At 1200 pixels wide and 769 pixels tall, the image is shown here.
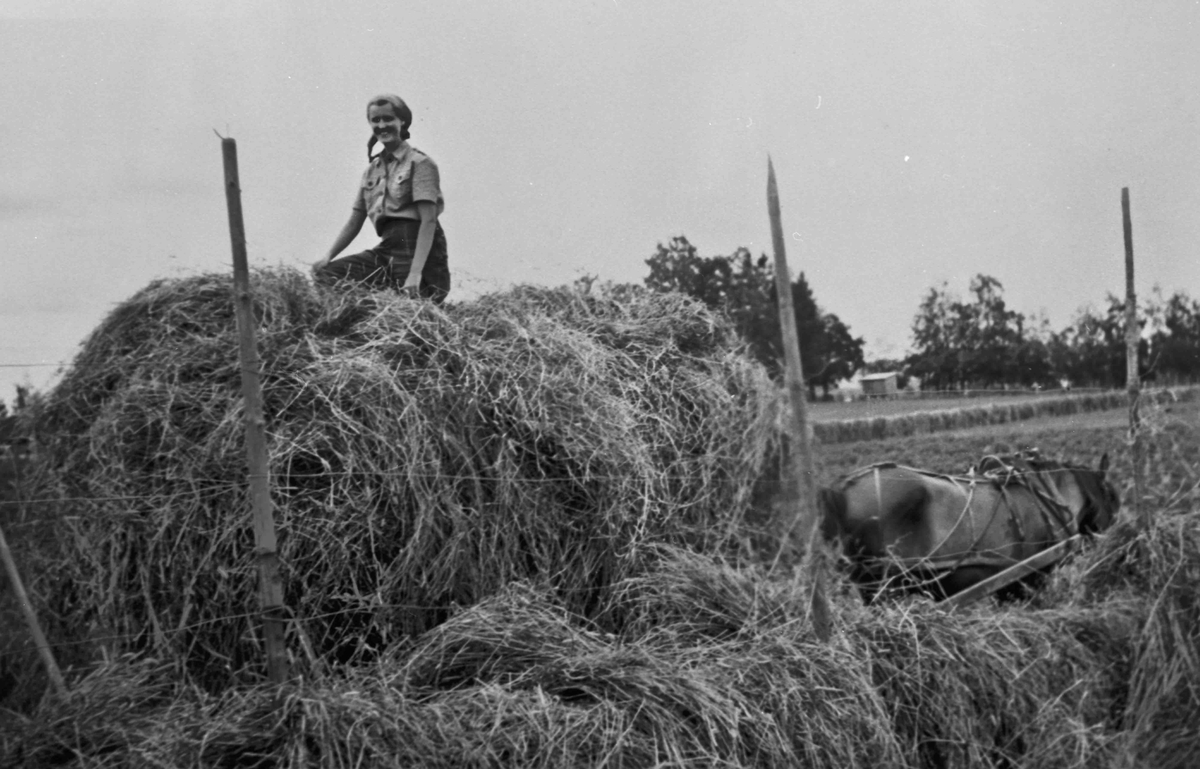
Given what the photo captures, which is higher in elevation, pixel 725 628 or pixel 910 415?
pixel 910 415

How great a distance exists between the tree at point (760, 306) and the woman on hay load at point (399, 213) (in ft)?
3.38

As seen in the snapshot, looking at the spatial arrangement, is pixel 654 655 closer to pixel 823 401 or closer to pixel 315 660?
pixel 315 660

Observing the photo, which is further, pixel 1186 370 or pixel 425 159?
pixel 1186 370

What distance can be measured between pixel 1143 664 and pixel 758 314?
2201mm

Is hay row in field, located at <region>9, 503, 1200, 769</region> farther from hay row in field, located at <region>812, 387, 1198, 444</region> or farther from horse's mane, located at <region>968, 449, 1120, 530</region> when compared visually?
horse's mane, located at <region>968, 449, 1120, 530</region>

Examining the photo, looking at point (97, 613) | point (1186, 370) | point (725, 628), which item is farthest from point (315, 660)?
point (1186, 370)

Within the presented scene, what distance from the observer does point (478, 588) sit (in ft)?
13.4

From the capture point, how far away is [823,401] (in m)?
5.07

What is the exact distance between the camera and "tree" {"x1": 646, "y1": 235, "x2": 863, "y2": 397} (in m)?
4.93

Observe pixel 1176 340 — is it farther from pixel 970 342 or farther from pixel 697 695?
pixel 697 695

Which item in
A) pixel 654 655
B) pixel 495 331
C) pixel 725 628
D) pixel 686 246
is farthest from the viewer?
pixel 686 246

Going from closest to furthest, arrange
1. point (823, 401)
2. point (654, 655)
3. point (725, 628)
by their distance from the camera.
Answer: point (654, 655), point (725, 628), point (823, 401)

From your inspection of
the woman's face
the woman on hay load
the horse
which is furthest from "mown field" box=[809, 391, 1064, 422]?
the woman's face

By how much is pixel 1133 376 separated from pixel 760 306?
83.8 inches
